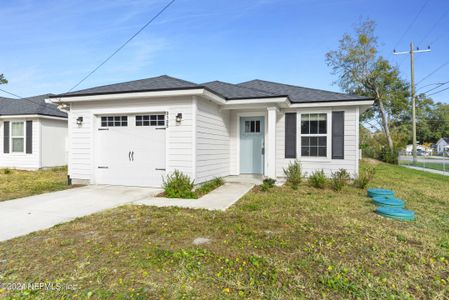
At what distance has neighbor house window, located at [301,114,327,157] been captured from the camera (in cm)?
947

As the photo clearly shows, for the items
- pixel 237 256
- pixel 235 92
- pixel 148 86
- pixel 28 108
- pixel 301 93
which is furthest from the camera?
pixel 28 108

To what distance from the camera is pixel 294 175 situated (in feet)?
28.7

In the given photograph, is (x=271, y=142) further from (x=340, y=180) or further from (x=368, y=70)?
(x=368, y=70)

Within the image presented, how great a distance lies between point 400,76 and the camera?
25844mm

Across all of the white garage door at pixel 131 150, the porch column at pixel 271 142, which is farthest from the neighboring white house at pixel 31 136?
the porch column at pixel 271 142

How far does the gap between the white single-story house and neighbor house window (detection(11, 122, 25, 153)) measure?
249 inches

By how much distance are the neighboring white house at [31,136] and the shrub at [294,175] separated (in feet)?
38.1

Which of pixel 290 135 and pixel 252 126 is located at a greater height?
pixel 252 126

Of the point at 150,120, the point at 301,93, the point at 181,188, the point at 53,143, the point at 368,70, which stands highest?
the point at 368,70

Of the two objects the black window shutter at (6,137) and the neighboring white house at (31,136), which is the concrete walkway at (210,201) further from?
the black window shutter at (6,137)

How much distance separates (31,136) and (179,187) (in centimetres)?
1033

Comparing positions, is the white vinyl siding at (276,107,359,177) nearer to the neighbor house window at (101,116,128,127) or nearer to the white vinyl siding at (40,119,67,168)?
the neighbor house window at (101,116,128,127)

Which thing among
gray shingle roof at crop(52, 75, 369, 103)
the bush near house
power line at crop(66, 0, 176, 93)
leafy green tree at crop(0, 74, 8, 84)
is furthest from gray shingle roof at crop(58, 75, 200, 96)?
leafy green tree at crop(0, 74, 8, 84)

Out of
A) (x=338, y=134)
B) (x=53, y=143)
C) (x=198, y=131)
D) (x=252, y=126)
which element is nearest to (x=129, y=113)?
(x=198, y=131)
